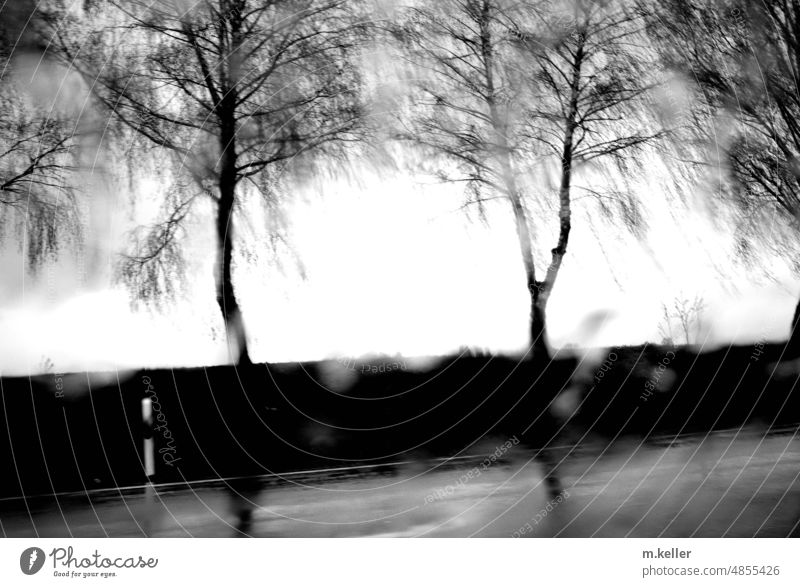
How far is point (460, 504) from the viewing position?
4.16 meters

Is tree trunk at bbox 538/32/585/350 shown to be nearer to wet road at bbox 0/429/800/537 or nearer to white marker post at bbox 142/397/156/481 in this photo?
wet road at bbox 0/429/800/537

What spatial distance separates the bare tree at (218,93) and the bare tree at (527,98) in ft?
2.13

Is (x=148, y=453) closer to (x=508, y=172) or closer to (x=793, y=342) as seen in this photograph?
(x=508, y=172)

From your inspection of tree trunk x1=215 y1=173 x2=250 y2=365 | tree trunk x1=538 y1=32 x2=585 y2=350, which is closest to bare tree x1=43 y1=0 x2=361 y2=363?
tree trunk x1=215 y1=173 x2=250 y2=365

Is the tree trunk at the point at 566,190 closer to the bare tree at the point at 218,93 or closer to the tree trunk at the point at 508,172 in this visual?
the tree trunk at the point at 508,172

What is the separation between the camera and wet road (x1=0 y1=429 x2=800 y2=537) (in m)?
4.08

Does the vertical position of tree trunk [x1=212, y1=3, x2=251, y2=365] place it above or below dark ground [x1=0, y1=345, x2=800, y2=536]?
above

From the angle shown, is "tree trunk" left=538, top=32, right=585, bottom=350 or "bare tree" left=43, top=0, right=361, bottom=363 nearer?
"bare tree" left=43, top=0, right=361, bottom=363

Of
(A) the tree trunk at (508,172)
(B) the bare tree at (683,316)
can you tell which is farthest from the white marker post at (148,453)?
(B) the bare tree at (683,316)

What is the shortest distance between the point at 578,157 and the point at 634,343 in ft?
4.60
